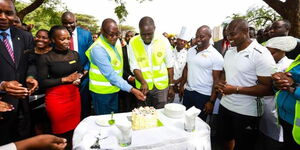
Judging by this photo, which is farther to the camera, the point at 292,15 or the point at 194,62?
the point at 292,15

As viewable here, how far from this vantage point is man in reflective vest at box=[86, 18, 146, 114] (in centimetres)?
260

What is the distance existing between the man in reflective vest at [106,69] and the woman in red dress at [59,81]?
31 centimetres

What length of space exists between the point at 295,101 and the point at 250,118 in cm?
58

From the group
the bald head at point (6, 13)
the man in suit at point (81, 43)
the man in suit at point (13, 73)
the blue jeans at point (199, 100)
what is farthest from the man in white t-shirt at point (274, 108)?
the bald head at point (6, 13)

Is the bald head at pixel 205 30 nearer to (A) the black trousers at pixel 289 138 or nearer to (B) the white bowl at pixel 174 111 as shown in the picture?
(B) the white bowl at pixel 174 111

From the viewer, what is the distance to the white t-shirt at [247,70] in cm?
208

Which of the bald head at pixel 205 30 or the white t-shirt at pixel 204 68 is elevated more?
the bald head at pixel 205 30

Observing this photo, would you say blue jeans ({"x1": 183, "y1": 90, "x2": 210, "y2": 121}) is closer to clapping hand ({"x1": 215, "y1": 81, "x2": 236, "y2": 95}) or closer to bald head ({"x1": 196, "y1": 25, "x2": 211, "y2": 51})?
clapping hand ({"x1": 215, "y1": 81, "x2": 236, "y2": 95})

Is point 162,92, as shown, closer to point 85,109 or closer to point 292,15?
point 85,109

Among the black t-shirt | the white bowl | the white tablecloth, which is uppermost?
the black t-shirt

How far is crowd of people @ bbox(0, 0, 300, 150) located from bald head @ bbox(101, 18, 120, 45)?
15 millimetres

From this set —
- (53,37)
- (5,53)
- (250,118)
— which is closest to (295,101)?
(250,118)

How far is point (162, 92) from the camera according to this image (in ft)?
9.89

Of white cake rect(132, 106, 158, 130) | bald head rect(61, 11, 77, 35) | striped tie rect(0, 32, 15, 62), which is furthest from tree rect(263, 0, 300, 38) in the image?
striped tie rect(0, 32, 15, 62)
